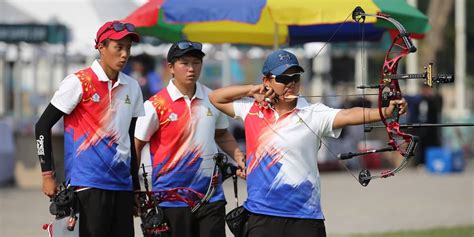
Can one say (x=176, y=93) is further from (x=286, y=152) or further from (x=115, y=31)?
(x=286, y=152)

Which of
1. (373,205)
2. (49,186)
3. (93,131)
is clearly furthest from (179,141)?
(373,205)

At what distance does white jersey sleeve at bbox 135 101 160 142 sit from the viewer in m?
9.38

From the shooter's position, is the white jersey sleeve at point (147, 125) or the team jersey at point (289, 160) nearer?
the team jersey at point (289, 160)

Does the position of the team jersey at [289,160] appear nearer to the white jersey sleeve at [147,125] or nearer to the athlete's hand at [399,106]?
the athlete's hand at [399,106]

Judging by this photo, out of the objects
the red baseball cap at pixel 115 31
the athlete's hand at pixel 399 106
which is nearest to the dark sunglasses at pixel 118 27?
the red baseball cap at pixel 115 31

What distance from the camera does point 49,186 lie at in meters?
8.43

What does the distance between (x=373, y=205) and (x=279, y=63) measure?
11.2 meters

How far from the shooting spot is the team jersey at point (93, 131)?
862 centimetres

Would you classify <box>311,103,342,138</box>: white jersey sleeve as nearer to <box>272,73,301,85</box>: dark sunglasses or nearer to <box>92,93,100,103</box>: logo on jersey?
<box>272,73,301,85</box>: dark sunglasses

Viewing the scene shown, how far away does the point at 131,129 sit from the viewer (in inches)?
354

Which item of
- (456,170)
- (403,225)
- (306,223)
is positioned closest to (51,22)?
(456,170)

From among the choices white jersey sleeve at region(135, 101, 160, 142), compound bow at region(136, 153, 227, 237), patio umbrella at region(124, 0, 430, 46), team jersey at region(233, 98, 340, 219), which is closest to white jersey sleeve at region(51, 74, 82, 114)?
white jersey sleeve at region(135, 101, 160, 142)

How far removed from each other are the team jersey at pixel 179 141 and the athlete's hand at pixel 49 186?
1116 millimetres

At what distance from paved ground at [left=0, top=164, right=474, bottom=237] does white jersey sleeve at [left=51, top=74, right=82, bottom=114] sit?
593cm
